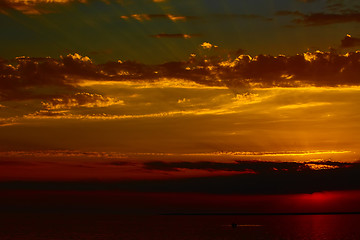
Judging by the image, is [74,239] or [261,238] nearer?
[74,239]

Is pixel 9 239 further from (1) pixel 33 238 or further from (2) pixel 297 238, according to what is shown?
(2) pixel 297 238

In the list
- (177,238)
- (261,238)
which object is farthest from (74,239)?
(261,238)

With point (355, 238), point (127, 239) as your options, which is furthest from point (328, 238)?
point (127, 239)

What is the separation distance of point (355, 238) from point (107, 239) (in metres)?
76.3

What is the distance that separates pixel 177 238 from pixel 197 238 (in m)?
6.36

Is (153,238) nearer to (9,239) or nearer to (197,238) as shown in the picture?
(197,238)

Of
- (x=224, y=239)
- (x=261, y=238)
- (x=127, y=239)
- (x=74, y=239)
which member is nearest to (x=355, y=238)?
(x=261, y=238)

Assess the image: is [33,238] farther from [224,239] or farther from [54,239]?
[224,239]

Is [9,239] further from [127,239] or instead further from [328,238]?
[328,238]

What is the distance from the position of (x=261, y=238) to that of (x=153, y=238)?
3448cm

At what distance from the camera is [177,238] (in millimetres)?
187125

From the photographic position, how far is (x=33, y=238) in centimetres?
18788

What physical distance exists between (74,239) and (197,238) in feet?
122

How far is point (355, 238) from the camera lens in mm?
187125
